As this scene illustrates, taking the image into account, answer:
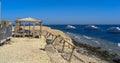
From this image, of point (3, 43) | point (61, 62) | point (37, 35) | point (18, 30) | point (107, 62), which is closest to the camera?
point (61, 62)

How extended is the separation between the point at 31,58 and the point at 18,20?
18.2 meters

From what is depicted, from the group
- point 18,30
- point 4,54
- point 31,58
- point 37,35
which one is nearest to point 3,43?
point 4,54

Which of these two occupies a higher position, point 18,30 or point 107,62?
point 18,30

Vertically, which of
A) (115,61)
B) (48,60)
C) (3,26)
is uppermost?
(3,26)

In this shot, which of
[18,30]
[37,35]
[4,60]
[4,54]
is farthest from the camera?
[18,30]

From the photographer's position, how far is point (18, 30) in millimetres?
36719

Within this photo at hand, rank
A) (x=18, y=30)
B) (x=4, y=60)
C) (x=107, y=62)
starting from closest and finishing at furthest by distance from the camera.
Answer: (x=4, y=60)
(x=107, y=62)
(x=18, y=30)

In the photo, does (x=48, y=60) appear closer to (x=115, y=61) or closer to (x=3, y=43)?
(x=3, y=43)

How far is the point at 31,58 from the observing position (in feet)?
56.0

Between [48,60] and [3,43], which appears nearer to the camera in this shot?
[48,60]

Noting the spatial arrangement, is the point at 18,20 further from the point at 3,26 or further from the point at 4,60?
the point at 4,60

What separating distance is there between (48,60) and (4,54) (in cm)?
284

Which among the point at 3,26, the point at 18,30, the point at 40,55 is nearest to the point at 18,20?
the point at 18,30

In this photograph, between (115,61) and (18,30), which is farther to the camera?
(18,30)
